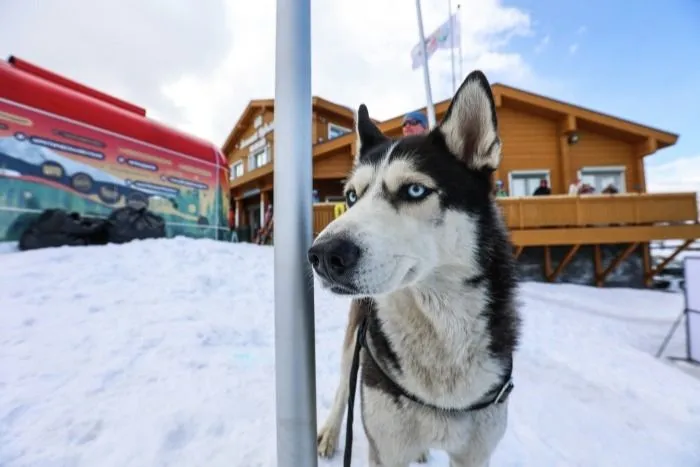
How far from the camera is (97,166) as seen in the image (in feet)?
25.1

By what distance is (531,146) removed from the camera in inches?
522

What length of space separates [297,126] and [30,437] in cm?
229

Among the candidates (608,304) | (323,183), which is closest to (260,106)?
(323,183)

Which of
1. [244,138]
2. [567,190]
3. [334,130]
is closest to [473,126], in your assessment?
[567,190]

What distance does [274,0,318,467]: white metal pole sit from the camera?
4.14 ft

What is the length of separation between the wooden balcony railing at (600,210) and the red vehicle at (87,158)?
4.04 meters

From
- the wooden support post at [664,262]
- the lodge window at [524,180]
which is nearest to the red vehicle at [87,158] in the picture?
the lodge window at [524,180]

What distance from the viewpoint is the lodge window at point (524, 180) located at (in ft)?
43.2

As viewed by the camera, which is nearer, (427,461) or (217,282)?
(427,461)

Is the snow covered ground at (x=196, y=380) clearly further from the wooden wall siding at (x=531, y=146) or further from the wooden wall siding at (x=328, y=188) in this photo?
the wooden wall siding at (x=328, y=188)

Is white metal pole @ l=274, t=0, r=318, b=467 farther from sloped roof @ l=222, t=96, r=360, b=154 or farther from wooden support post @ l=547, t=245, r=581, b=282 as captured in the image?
sloped roof @ l=222, t=96, r=360, b=154

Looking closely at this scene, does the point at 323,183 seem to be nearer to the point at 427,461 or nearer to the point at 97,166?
the point at 97,166

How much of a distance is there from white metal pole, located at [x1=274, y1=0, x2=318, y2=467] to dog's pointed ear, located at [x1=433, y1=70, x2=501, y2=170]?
67 cm

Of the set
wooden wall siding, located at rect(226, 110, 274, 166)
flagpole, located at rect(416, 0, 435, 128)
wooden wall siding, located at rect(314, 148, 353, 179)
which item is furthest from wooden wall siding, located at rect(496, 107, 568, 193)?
wooden wall siding, located at rect(226, 110, 274, 166)
